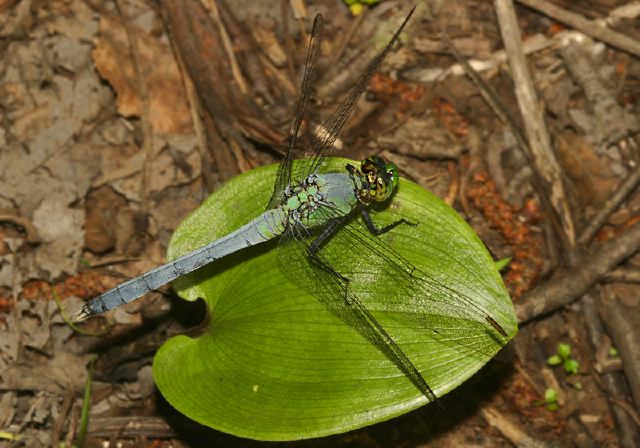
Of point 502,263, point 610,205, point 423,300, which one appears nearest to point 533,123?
point 610,205

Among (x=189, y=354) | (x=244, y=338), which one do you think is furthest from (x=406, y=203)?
(x=189, y=354)

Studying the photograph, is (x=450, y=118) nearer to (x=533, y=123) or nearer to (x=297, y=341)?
(x=533, y=123)

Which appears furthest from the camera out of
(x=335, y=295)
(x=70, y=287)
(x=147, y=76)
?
(x=147, y=76)

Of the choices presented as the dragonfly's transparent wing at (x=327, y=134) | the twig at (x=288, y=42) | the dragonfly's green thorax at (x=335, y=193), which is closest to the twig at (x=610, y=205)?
the dragonfly's green thorax at (x=335, y=193)

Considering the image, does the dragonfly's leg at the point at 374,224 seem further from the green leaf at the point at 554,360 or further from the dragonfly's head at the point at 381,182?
the green leaf at the point at 554,360

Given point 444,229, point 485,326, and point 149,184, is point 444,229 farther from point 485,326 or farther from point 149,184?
point 149,184
